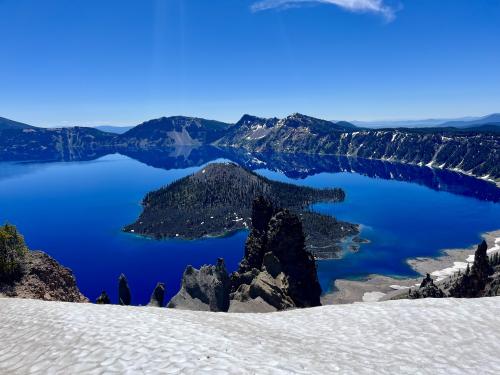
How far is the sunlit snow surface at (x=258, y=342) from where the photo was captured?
622 inches

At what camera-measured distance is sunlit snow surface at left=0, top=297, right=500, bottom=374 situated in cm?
1579

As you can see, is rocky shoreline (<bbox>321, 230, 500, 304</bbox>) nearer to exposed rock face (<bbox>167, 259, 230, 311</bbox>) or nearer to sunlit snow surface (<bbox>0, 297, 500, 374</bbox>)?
exposed rock face (<bbox>167, 259, 230, 311</bbox>)

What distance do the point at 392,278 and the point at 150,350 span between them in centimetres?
19313

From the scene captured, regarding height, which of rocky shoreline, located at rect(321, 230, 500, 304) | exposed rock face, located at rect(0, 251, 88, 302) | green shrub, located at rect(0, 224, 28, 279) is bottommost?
rocky shoreline, located at rect(321, 230, 500, 304)

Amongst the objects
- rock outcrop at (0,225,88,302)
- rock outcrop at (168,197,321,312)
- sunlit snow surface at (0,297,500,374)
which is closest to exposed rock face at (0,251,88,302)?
rock outcrop at (0,225,88,302)

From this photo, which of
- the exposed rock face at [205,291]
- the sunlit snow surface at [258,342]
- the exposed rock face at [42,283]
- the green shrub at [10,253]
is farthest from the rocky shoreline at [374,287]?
the sunlit snow surface at [258,342]

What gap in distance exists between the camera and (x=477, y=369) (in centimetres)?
1881

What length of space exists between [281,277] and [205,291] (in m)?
22.8

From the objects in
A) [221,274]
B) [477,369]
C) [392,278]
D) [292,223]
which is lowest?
[392,278]

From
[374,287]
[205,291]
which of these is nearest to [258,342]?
[205,291]

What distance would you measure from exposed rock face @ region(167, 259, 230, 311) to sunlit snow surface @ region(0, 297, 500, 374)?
6843 centimetres

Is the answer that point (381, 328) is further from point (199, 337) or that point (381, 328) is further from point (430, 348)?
point (199, 337)

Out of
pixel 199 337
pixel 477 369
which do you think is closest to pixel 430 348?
pixel 477 369

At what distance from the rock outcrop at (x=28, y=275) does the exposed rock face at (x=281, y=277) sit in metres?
44.2
